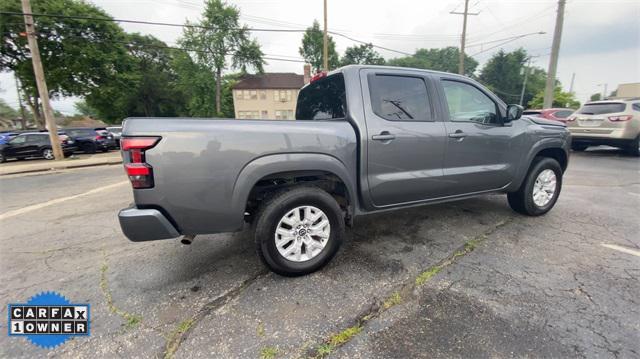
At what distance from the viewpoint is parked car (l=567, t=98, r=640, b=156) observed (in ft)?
25.1

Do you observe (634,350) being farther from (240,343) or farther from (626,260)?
(240,343)

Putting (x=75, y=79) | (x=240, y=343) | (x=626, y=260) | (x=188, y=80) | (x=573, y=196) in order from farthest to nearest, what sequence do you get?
(x=188, y=80) < (x=75, y=79) < (x=573, y=196) < (x=626, y=260) < (x=240, y=343)

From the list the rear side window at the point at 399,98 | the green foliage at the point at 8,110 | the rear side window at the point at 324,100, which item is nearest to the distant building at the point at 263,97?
the rear side window at the point at 324,100

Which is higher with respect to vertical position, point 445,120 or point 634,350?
Answer: point 445,120

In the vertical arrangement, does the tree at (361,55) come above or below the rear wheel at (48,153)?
above

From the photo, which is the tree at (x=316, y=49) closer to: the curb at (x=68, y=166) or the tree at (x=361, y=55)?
the tree at (x=361, y=55)

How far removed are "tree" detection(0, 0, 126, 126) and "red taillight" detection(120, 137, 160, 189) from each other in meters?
23.0

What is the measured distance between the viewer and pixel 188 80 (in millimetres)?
31750

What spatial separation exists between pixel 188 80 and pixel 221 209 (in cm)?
3527

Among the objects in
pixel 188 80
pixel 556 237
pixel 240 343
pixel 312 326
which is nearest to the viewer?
pixel 240 343

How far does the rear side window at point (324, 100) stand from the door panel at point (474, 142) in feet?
3.92

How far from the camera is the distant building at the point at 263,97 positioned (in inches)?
1565

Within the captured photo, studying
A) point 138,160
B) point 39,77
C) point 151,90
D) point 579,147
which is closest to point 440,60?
point 151,90

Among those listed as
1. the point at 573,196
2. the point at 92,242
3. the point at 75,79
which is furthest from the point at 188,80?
the point at 573,196
